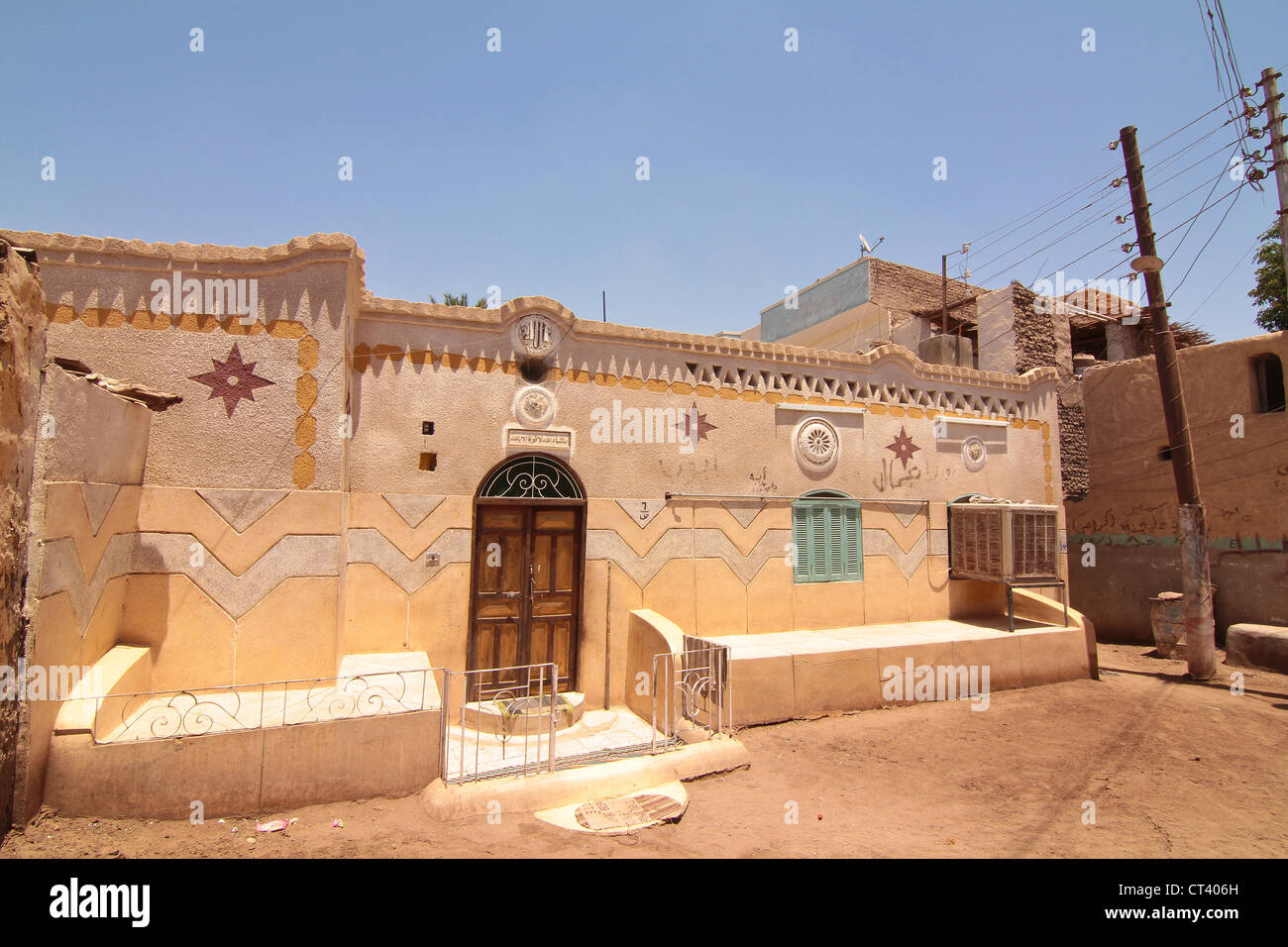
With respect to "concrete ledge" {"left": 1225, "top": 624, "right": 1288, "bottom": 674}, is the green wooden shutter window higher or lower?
higher

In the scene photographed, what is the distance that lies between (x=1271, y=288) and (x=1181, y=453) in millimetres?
→ 13802

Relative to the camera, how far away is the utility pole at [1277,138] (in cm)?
1216

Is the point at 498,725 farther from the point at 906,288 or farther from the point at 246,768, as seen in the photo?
the point at 906,288

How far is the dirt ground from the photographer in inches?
188

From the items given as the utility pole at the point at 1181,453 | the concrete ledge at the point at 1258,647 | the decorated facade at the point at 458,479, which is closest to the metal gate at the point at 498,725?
the decorated facade at the point at 458,479

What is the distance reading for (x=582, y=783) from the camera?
18.9ft

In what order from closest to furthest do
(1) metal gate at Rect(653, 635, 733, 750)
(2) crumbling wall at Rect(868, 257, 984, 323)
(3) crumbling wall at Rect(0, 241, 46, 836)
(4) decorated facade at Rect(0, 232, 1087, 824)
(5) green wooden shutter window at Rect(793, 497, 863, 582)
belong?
1. (3) crumbling wall at Rect(0, 241, 46, 836)
2. (4) decorated facade at Rect(0, 232, 1087, 824)
3. (1) metal gate at Rect(653, 635, 733, 750)
4. (5) green wooden shutter window at Rect(793, 497, 863, 582)
5. (2) crumbling wall at Rect(868, 257, 984, 323)

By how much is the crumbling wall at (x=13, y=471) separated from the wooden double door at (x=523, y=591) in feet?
13.8

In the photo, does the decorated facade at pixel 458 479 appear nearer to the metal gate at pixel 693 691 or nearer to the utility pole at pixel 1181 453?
the metal gate at pixel 693 691

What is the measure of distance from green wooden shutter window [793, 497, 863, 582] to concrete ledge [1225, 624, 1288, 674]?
7012 mm

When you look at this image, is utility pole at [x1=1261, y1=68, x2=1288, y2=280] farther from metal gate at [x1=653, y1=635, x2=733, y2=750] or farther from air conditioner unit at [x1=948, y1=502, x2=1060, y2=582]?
metal gate at [x1=653, y1=635, x2=733, y2=750]

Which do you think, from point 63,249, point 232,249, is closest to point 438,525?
point 232,249

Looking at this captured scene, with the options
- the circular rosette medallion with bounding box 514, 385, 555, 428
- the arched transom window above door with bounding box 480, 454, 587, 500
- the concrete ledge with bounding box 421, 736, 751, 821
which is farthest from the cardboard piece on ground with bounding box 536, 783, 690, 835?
the circular rosette medallion with bounding box 514, 385, 555, 428
